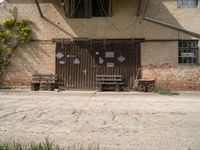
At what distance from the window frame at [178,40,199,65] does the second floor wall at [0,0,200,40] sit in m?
0.37

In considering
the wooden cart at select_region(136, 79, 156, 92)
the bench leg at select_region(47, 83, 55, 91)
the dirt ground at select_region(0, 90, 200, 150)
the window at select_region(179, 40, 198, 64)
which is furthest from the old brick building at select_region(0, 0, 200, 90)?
the dirt ground at select_region(0, 90, 200, 150)

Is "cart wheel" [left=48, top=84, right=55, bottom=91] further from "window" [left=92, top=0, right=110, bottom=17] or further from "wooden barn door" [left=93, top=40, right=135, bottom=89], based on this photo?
"window" [left=92, top=0, right=110, bottom=17]

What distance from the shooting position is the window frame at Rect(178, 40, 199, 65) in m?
19.9

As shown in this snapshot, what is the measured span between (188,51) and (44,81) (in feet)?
28.0

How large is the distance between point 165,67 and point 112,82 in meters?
3.19

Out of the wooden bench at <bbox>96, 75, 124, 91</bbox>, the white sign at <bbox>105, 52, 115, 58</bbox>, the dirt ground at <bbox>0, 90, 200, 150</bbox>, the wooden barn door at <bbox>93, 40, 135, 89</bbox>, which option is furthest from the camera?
the white sign at <bbox>105, 52, 115, 58</bbox>

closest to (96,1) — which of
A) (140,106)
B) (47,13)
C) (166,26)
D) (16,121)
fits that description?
(47,13)

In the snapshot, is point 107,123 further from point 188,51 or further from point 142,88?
point 188,51

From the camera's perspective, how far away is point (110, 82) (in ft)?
65.3

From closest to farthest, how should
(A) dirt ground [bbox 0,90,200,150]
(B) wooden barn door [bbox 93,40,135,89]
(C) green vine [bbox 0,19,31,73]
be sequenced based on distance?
(A) dirt ground [bbox 0,90,200,150], (B) wooden barn door [bbox 93,40,135,89], (C) green vine [bbox 0,19,31,73]

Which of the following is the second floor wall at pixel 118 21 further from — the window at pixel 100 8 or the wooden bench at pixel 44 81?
the wooden bench at pixel 44 81

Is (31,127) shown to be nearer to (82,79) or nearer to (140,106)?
(140,106)

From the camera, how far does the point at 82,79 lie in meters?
20.3

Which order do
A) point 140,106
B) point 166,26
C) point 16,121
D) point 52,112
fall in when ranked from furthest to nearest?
1. point 166,26
2. point 140,106
3. point 52,112
4. point 16,121
